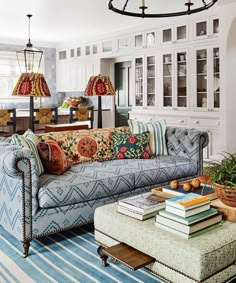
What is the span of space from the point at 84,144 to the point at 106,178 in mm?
794

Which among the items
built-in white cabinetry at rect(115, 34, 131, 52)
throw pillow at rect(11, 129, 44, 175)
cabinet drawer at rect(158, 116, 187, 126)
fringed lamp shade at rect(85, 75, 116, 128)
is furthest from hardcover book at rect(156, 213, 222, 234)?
built-in white cabinetry at rect(115, 34, 131, 52)

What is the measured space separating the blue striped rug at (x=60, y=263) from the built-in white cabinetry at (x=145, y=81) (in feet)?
15.0

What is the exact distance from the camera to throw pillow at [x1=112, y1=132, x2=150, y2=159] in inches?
155

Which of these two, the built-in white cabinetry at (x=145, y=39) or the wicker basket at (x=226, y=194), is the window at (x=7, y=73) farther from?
the wicker basket at (x=226, y=194)

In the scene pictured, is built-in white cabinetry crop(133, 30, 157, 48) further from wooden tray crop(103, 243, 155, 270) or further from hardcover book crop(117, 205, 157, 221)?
wooden tray crop(103, 243, 155, 270)

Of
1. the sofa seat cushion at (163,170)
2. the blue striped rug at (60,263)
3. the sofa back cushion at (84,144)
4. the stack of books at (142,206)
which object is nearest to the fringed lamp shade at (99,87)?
the sofa back cushion at (84,144)

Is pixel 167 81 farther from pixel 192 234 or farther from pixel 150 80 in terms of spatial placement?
pixel 192 234

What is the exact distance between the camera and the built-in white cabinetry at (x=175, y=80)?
649 centimetres

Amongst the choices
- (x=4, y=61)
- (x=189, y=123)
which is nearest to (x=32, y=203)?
(x=189, y=123)

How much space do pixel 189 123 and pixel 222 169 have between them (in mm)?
4273

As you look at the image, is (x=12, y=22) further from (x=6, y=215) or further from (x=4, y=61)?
(x=6, y=215)

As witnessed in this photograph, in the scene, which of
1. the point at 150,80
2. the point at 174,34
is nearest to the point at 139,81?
the point at 150,80

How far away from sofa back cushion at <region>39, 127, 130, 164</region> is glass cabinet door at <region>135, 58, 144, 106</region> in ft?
11.3

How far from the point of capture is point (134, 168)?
11.3ft
